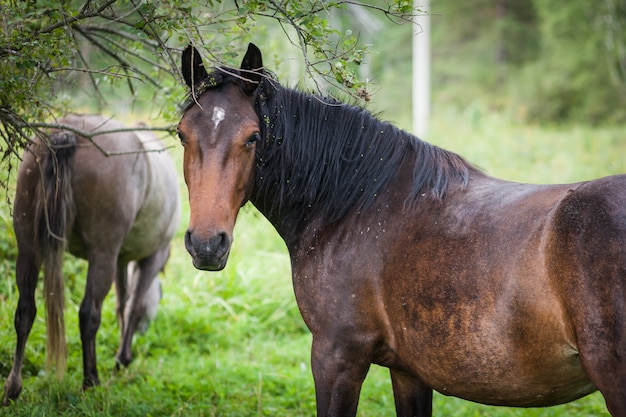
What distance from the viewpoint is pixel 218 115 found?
297 cm

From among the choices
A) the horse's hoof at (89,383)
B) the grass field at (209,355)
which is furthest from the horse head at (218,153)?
the horse's hoof at (89,383)

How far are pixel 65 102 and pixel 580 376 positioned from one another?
4000 mm

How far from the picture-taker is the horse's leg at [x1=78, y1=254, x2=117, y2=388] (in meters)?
4.87

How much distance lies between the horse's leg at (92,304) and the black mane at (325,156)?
6.79 ft

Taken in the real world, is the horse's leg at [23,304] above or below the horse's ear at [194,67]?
below

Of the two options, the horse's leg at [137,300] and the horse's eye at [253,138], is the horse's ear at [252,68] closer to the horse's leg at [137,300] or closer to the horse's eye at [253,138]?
the horse's eye at [253,138]

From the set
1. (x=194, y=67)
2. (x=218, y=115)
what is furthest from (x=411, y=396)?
(x=194, y=67)

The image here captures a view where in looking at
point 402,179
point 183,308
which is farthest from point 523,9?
point 402,179

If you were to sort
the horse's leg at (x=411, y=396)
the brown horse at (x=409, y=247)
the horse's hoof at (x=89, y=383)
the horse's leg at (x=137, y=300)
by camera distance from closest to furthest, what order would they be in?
the brown horse at (x=409, y=247) → the horse's leg at (x=411, y=396) → the horse's hoof at (x=89, y=383) → the horse's leg at (x=137, y=300)

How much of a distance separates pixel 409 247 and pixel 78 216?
2.94 metres

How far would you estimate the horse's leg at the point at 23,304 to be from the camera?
4.44m

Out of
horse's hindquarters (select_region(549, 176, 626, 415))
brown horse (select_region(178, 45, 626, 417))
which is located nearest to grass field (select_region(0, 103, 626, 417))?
brown horse (select_region(178, 45, 626, 417))

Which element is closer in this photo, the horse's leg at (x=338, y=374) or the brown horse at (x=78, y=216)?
the horse's leg at (x=338, y=374)

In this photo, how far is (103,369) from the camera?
18.2 ft
